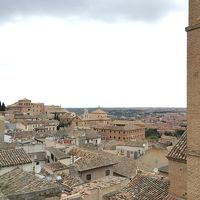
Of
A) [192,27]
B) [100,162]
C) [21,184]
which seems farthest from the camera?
[100,162]

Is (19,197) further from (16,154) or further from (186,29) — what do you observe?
(16,154)

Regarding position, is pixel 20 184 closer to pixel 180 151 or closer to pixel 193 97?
pixel 193 97

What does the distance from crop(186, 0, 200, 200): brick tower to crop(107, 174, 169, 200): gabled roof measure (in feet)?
14.6

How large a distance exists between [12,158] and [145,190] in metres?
6.48

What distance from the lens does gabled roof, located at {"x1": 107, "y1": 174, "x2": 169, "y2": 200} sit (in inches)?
558

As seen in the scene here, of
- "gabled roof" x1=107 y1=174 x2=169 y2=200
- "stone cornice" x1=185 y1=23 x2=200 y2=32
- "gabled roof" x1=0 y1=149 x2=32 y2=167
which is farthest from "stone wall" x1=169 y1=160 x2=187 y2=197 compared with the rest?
"gabled roof" x1=0 y1=149 x2=32 y2=167

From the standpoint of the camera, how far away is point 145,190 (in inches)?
578

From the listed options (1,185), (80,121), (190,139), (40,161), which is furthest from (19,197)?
(80,121)

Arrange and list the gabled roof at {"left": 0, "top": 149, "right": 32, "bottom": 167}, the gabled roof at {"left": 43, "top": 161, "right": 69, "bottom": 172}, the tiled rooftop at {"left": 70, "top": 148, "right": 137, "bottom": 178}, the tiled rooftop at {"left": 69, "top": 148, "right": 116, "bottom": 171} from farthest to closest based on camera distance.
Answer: the tiled rooftop at {"left": 70, "top": 148, "right": 137, "bottom": 178} < the tiled rooftop at {"left": 69, "top": 148, "right": 116, "bottom": 171} < the gabled roof at {"left": 43, "top": 161, "right": 69, "bottom": 172} < the gabled roof at {"left": 0, "top": 149, "right": 32, "bottom": 167}

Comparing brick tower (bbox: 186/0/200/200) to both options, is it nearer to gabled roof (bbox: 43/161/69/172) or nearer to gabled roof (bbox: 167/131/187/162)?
gabled roof (bbox: 167/131/187/162)

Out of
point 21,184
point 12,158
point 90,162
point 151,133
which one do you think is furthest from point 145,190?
point 151,133

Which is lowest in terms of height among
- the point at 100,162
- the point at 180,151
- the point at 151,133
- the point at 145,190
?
the point at 151,133

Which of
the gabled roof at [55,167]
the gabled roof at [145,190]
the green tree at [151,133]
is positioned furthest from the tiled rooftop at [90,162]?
the green tree at [151,133]

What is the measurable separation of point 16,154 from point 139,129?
82224mm
